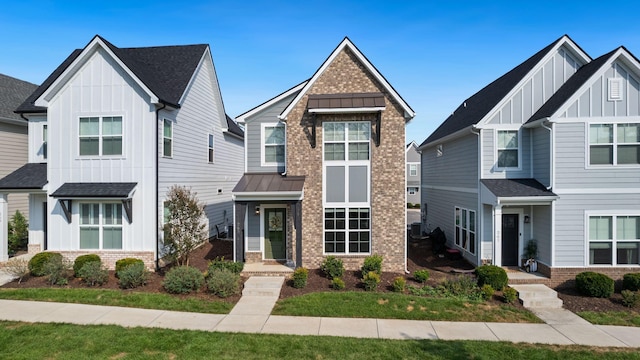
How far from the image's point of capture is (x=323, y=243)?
44.3ft

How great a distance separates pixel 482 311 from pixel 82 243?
48.4 ft

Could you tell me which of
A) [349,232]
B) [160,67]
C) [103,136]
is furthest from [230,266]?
[160,67]

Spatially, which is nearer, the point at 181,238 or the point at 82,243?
the point at 181,238

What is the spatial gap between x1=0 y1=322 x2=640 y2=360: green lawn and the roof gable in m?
8.40

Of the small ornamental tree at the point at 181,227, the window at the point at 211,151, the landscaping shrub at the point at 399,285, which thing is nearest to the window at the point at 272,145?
the small ornamental tree at the point at 181,227

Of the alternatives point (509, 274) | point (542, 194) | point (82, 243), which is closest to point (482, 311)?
point (509, 274)

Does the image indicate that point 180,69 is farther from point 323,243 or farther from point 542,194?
point 542,194

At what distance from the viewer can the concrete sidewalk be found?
329 inches

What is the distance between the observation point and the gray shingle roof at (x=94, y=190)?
41.7ft

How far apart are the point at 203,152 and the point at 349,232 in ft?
31.0

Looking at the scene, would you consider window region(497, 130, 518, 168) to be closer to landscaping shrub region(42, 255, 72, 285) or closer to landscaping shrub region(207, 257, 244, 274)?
landscaping shrub region(207, 257, 244, 274)

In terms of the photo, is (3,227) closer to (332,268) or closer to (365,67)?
(332,268)

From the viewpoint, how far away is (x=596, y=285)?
37.0 feet

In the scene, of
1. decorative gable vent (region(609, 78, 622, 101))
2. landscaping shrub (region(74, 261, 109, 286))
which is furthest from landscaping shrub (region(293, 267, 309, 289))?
decorative gable vent (region(609, 78, 622, 101))
